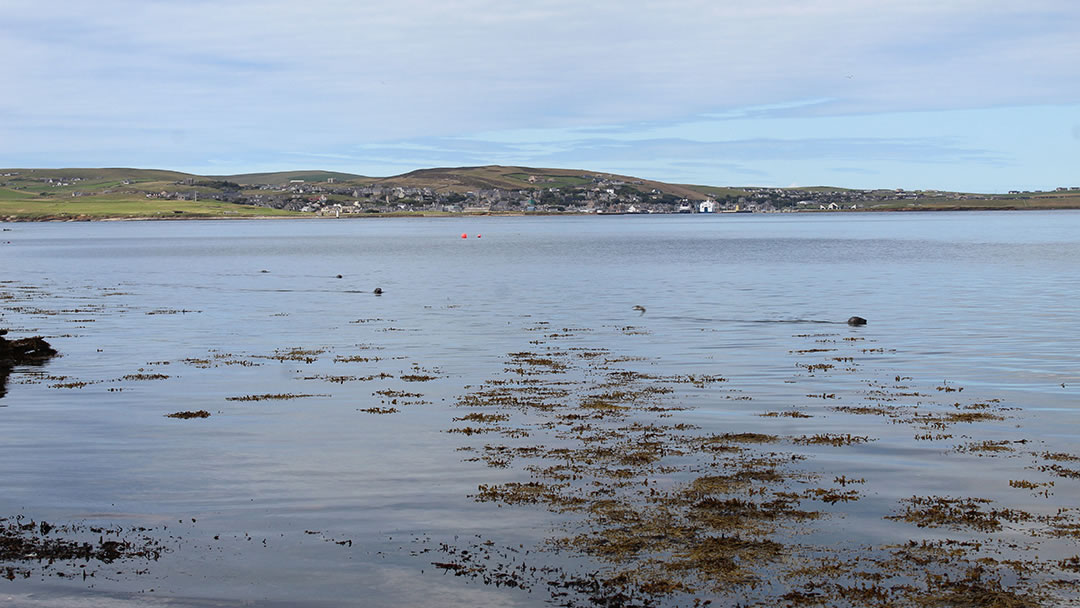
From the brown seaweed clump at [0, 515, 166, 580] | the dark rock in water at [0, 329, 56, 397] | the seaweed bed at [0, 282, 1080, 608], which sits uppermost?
the seaweed bed at [0, 282, 1080, 608]

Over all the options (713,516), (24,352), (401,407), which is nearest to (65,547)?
(713,516)

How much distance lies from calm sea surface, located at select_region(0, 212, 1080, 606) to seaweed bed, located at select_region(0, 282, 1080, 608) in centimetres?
24

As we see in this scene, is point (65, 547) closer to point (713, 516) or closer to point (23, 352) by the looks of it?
point (713, 516)

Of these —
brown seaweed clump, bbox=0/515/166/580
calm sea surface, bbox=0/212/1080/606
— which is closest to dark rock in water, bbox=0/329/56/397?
calm sea surface, bbox=0/212/1080/606

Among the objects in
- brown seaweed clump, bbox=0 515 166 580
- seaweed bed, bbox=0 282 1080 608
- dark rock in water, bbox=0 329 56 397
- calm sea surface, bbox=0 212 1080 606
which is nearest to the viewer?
seaweed bed, bbox=0 282 1080 608

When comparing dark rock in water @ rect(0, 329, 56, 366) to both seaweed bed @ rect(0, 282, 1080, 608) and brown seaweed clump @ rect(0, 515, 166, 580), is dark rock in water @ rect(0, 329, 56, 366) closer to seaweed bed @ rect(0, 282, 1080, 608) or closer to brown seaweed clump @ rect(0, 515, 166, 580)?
seaweed bed @ rect(0, 282, 1080, 608)

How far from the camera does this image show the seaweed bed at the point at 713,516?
44.9 feet

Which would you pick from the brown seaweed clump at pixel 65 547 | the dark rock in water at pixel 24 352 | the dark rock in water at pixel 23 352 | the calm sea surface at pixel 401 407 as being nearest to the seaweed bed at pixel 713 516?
the brown seaweed clump at pixel 65 547

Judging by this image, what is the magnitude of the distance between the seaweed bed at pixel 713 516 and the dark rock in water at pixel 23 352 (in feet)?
41.6

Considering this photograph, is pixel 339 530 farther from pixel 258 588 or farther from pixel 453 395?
pixel 453 395

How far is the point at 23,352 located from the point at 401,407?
1831 centimetres

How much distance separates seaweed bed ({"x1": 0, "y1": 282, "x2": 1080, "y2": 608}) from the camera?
1367 centimetres

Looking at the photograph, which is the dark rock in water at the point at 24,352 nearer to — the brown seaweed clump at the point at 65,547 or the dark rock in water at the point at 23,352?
the dark rock in water at the point at 23,352

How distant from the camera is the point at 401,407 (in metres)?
27.7
